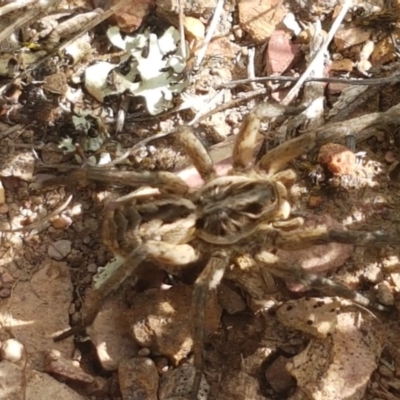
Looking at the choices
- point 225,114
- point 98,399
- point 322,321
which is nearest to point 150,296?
point 98,399

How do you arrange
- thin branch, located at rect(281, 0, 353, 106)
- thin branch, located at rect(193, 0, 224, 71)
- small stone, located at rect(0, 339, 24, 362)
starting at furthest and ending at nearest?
1. thin branch, located at rect(193, 0, 224, 71)
2. thin branch, located at rect(281, 0, 353, 106)
3. small stone, located at rect(0, 339, 24, 362)

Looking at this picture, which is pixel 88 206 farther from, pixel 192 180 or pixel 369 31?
pixel 369 31

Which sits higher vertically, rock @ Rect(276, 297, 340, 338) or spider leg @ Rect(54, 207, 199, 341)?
spider leg @ Rect(54, 207, 199, 341)

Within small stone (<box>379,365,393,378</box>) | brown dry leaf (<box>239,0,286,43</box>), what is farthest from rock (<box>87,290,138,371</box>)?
brown dry leaf (<box>239,0,286,43</box>)

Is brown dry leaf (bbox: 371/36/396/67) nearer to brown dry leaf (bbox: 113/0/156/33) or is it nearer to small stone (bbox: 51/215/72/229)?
brown dry leaf (bbox: 113/0/156/33)

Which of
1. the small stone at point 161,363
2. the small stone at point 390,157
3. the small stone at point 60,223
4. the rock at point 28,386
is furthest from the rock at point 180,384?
the small stone at point 390,157

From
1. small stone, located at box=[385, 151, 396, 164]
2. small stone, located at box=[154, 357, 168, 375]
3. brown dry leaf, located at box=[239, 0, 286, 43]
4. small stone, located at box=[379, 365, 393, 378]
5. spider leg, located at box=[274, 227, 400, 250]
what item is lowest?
small stone, located at box=[379, 365, 393, 378]
